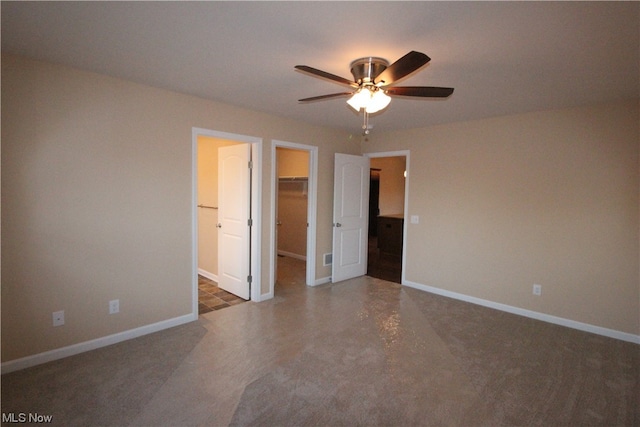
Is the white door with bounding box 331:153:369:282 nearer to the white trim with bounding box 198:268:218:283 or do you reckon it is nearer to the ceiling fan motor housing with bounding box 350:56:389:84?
the white trim with bounding box 198:268:218:283

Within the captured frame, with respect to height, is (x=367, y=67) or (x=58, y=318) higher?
(x=367, y=67)

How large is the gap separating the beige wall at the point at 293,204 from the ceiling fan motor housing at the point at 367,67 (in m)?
4.01

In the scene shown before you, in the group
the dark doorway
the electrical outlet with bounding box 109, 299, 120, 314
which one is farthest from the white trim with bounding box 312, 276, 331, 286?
the electrical outlet with bounding box 109, 299, 120, 314

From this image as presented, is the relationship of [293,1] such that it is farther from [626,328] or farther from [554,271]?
[626,328]

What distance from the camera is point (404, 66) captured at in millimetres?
1811

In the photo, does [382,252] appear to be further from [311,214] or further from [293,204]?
[311,214]

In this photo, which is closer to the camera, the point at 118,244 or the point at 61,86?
the point at 61,86

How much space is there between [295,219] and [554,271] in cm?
457

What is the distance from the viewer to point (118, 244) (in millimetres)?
2869

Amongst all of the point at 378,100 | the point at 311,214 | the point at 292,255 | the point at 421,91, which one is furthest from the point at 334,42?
the point at 292,255

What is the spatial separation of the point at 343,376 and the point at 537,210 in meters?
2.91

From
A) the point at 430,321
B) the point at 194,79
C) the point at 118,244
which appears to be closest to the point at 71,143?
the point at 118,244

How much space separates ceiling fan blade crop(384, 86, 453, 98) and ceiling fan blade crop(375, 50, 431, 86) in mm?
153

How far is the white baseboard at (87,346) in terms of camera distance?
242 cm
